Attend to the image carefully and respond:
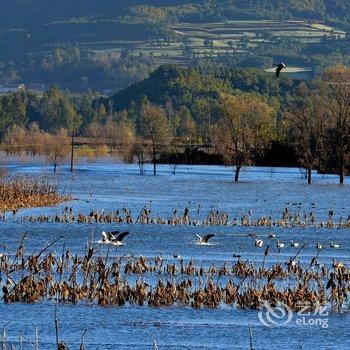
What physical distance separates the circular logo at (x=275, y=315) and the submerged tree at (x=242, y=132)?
71.4 metres

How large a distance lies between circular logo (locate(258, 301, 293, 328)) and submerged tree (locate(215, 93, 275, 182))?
71393 millimetres

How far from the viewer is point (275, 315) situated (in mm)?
26875

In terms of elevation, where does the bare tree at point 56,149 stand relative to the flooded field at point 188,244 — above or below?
below

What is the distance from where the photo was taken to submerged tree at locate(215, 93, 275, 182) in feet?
335

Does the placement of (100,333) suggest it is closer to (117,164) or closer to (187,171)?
(187,171)

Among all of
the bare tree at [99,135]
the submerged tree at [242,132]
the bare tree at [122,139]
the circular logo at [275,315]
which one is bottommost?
the bare tree at [99,135]

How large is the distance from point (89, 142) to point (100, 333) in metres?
147

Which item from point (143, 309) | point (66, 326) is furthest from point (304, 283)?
point (66, 326)

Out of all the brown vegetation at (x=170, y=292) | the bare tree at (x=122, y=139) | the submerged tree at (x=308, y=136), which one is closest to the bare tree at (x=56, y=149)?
the bare tree at (x=122, y=139)

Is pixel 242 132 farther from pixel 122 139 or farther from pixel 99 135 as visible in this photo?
pixel 99 135

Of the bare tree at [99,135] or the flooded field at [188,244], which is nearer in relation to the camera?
the flooded field at [188,244]

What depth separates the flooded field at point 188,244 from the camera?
25297mm
